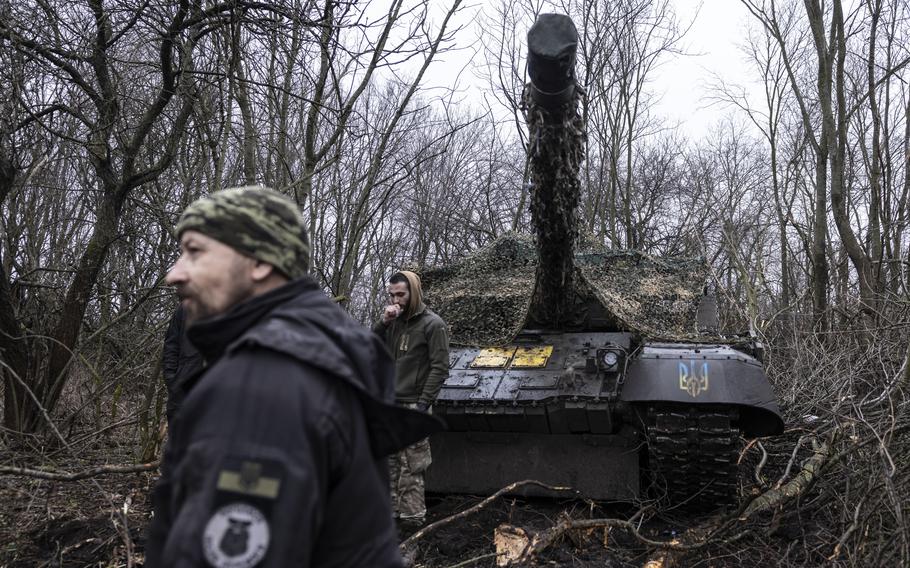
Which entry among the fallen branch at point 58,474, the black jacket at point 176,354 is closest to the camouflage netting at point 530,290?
the black jacket at point 176,354

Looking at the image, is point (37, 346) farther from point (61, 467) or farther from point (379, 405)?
point (379, 405)

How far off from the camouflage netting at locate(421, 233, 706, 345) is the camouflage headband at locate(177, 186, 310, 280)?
5114 millimetres

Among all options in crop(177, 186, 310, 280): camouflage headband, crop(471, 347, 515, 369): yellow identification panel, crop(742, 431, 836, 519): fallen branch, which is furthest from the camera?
crop(471, 347, 515, 369): yellow identification panel

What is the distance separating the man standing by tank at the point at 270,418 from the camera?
3.91ft

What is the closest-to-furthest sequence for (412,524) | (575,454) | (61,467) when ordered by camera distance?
(412,524)
(61,467)
(575,454)

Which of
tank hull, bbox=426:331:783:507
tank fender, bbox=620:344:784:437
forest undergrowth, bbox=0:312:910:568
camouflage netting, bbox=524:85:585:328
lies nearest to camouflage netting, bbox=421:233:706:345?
tank hull, bbox=426:331:783:507

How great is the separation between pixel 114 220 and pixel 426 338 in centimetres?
299

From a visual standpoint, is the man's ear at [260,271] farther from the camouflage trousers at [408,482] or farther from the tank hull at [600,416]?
the tank hull at [600,416]

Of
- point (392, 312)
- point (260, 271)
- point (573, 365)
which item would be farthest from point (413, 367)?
point (260, 271)

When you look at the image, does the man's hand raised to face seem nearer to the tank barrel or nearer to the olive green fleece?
the olive green fleece

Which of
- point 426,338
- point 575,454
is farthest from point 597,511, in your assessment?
point 426,338

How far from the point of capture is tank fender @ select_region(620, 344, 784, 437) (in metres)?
5.16

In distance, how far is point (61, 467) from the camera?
5609mm

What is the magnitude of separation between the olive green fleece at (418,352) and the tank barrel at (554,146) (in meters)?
1.09
